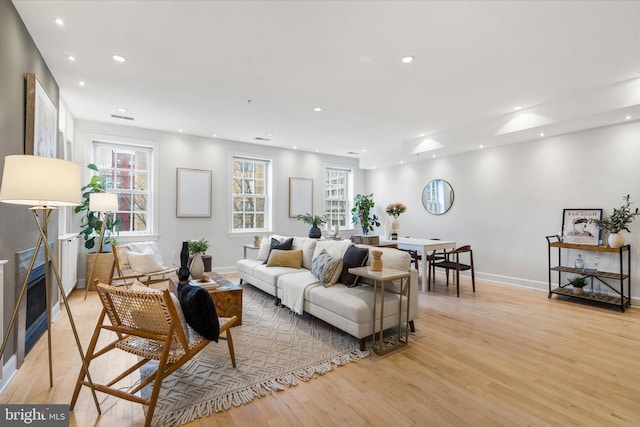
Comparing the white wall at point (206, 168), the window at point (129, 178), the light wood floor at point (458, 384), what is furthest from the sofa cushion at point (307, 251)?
the window at point (129, 178)

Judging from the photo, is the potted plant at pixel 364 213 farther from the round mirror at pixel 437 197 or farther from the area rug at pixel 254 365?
the area rug at pixel 254 365

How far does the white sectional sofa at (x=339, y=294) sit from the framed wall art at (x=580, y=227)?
303cm

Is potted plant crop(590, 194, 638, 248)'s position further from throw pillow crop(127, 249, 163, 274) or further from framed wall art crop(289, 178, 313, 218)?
throw pillow crop(127, 249, 163, 274)

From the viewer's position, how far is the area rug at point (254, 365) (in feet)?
6.57

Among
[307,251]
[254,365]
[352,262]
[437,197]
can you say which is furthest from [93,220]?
[437,197]

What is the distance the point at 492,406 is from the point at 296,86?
357cm

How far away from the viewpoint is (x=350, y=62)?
3084 millimetres

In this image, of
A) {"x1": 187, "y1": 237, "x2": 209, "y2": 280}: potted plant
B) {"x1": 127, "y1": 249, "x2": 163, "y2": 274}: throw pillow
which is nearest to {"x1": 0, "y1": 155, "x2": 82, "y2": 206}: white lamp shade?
{"x1": 187, "y1": 237, "x2": 209, "y2": 280}: potted plant

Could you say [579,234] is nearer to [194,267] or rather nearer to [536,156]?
[536,156]

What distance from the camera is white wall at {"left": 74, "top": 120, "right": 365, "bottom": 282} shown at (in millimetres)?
5285

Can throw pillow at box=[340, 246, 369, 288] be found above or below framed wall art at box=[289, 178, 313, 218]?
below

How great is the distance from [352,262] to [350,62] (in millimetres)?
2105

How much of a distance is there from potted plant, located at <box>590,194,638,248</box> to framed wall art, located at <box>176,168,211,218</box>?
639 cm

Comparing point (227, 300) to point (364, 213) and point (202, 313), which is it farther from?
point (364, 213)
